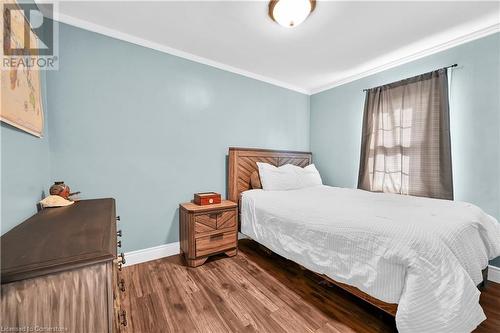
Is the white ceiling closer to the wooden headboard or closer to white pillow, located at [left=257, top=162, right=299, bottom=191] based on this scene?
the wooden headboard

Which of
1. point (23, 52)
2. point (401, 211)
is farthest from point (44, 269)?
point (401, 211)

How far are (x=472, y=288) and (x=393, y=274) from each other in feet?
1.19

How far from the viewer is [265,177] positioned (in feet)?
9.15

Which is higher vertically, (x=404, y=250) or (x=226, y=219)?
(x=404, y=250)

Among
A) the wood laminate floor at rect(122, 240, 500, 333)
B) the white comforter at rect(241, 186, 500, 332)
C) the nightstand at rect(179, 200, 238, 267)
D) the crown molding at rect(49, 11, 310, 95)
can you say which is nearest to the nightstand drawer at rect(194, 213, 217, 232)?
the nightstand at rect(179, 200, 238, 267)

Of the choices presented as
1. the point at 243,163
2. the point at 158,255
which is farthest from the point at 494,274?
the point at 158,255

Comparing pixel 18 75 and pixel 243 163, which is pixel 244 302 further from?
pixel 18 75

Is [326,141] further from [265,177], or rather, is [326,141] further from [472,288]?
[472,288]

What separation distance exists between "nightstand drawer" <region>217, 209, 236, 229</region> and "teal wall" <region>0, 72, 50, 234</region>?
1501 mm

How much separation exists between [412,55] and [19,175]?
3.93 m

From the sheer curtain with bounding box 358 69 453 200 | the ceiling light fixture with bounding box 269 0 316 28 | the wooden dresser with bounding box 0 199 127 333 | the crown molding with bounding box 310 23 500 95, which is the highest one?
the crown molding with bounding box 310 23 500 95

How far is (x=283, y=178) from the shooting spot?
2.88 metres

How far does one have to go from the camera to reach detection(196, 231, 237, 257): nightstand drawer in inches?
86.1

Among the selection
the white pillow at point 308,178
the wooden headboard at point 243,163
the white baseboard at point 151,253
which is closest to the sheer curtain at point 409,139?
the white pillow at point 308,178
